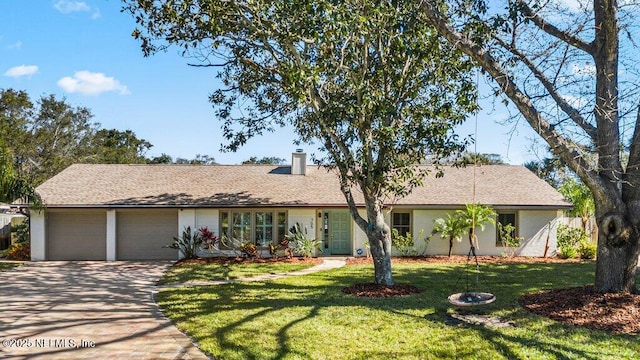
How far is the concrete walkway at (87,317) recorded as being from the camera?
657 centimetres

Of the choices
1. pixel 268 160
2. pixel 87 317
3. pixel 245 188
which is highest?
pixel 268 160

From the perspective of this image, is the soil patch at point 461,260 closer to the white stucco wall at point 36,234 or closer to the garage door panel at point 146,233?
the garage door panel at point 146,233

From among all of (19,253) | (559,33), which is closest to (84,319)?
(559,33)

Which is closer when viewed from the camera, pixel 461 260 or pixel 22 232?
pixel 461 260

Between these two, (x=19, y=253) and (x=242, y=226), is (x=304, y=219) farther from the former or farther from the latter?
(x=19, y=253)

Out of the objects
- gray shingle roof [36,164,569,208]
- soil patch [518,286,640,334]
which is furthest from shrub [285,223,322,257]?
soil patch [518,286,640,334]

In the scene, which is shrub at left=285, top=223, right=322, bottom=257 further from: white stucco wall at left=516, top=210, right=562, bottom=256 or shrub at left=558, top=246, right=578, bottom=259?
shrub at left=558, top=246, right=578, bottom=259

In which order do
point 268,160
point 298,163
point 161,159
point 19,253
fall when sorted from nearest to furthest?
point 19,253, point 298,163, point 161,159, point 268,160

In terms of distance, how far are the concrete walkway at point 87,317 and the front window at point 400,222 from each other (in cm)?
507

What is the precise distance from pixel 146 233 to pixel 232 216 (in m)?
3.54

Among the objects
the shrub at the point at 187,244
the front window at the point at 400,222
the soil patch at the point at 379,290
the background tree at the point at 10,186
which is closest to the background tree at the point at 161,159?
the background tree at the point at 10,186

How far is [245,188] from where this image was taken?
19.2 m

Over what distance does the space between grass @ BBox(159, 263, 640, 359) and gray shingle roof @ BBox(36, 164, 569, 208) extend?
643 cm

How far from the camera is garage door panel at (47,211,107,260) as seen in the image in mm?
17328
